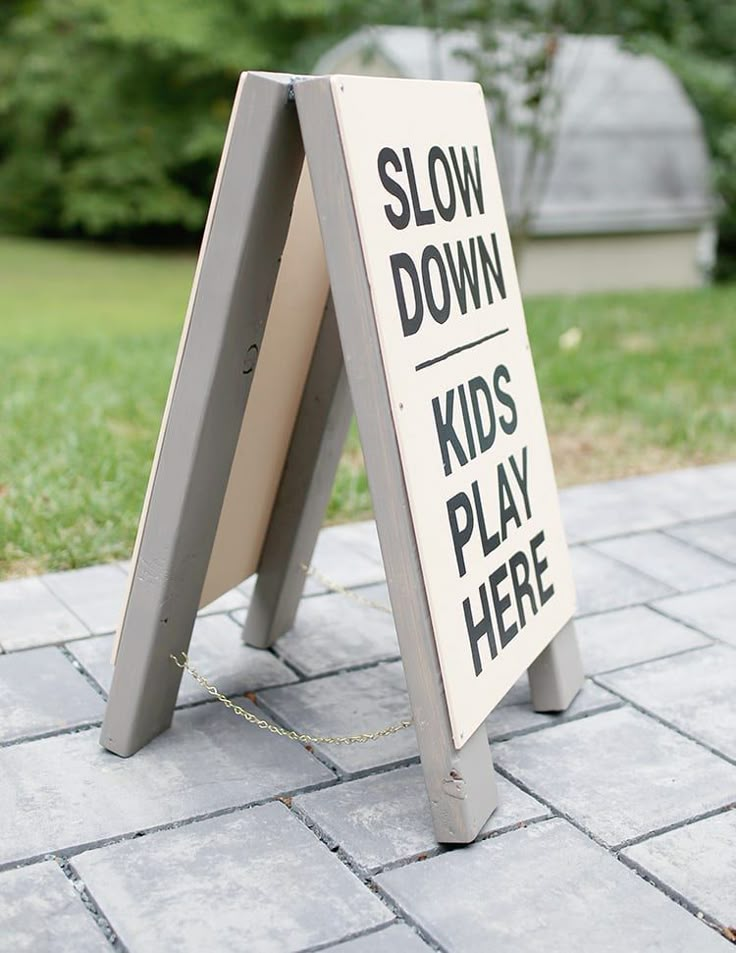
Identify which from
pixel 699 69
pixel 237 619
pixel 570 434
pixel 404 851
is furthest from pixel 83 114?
pixel 404 851

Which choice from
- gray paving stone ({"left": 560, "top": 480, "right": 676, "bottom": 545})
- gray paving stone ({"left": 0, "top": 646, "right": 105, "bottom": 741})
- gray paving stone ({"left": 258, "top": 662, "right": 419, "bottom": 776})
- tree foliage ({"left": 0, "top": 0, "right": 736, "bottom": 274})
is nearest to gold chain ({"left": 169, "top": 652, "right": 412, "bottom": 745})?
gray paving stone ({"left": 258, "top": 662, "right": 419, "bottom": 776})

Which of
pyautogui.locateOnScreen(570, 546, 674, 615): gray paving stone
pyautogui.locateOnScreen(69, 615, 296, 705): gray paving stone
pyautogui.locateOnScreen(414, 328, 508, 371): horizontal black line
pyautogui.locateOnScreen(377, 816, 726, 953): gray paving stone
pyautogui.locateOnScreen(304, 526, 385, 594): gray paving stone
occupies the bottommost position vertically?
pyautogui.locateOnScreen(570, 546, 674, 615): gray paving stone

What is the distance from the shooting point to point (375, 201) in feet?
6.62

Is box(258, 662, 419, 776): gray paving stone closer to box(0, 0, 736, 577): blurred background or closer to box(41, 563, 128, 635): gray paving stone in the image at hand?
box(41, 563, 128, 635): gray paving stone

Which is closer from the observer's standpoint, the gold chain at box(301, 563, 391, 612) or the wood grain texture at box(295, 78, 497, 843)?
the wood grain texture at box(295, 78, 497, 843)

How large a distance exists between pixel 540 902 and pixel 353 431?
9.45ft

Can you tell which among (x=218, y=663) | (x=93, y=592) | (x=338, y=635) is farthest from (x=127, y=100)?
(x=218, y=663)

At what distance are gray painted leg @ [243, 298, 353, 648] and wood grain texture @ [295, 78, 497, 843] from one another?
2.04 ft

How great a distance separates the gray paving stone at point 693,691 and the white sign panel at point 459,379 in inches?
9.8

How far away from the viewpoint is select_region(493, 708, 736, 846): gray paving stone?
2.21 meters

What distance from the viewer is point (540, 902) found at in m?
1.93

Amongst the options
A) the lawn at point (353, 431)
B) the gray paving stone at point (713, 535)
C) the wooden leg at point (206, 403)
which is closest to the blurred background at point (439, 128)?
the lawn at point (353, 431)

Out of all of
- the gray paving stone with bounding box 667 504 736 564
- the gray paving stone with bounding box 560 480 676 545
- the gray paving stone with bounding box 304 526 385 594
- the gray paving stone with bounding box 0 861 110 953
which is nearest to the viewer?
the gray paving stone with bounding box 0 861 110 953

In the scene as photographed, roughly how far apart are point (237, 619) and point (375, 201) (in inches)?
54.8
